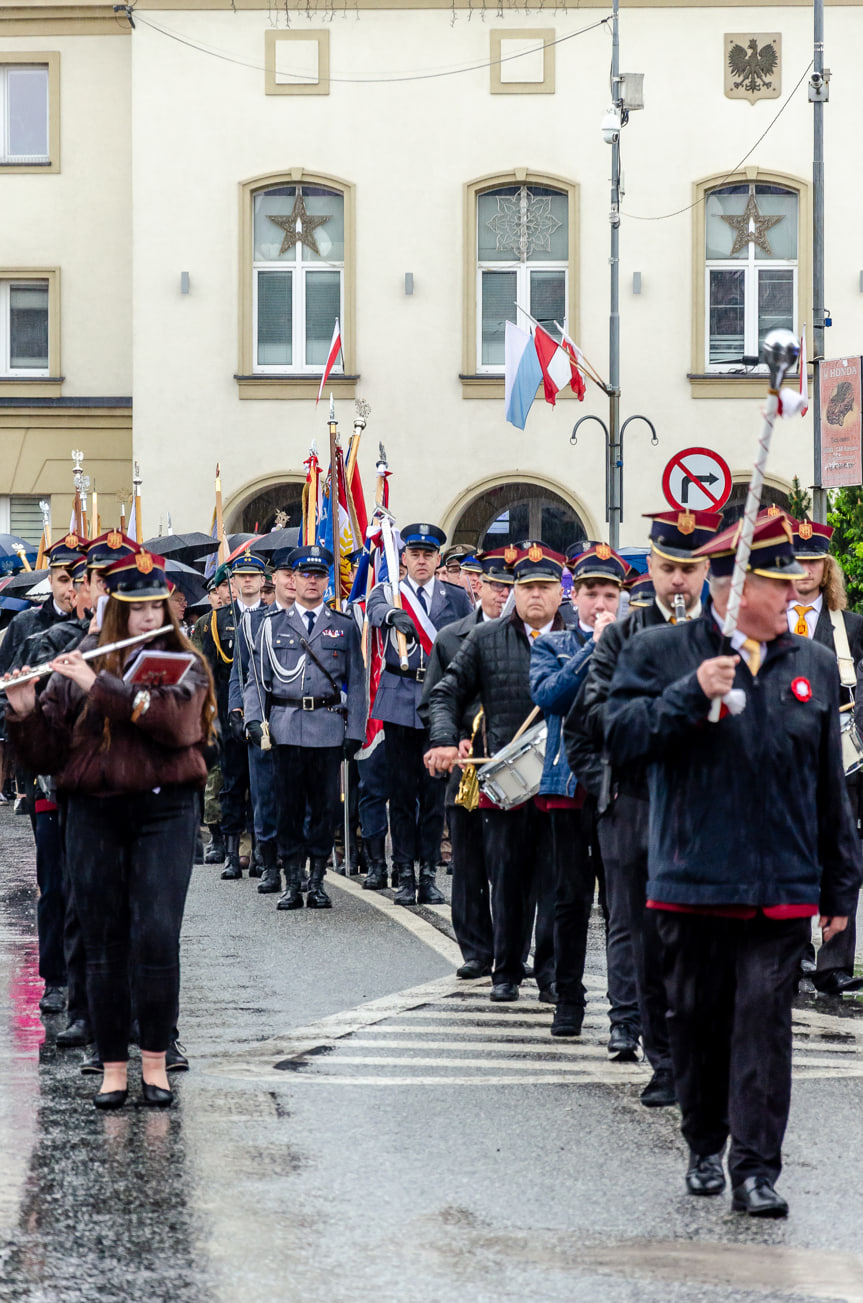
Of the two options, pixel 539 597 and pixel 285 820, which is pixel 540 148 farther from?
pixel 539 597

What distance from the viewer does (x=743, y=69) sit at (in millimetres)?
29203

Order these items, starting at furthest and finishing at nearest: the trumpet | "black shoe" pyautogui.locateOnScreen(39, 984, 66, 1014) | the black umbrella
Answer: the black umbrella → "black shoe" pyautogui.locateOnScreen(39, 984, 66, 1014) → the trumpet

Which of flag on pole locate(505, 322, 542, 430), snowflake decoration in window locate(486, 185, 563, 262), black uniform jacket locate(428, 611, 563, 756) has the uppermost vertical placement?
snowflake decoration in window locate(486, 185, 563, 262)

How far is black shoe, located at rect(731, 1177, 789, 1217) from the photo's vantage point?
5.65 m

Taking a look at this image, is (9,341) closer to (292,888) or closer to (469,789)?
(292,888)

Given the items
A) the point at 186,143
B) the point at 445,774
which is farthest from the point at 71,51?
the point at 445,774

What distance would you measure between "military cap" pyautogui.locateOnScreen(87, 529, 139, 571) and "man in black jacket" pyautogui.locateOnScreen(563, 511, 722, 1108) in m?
1.69

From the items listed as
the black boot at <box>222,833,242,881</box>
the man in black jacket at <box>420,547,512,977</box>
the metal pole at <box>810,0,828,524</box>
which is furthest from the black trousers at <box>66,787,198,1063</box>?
the metal pole at <box>810,0,828,524</box>

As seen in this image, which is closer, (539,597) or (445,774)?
(539,597)

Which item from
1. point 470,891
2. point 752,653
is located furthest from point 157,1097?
point 470,891

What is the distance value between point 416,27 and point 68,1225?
84.5ft

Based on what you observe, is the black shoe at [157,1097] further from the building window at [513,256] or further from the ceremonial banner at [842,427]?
the building window at [513,256]

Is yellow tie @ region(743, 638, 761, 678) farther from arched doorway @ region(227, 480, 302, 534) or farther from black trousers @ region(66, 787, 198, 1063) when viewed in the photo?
arched doorway @ region(227, 480, 302, 534)

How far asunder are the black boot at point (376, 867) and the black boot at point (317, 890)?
0.75 metres
